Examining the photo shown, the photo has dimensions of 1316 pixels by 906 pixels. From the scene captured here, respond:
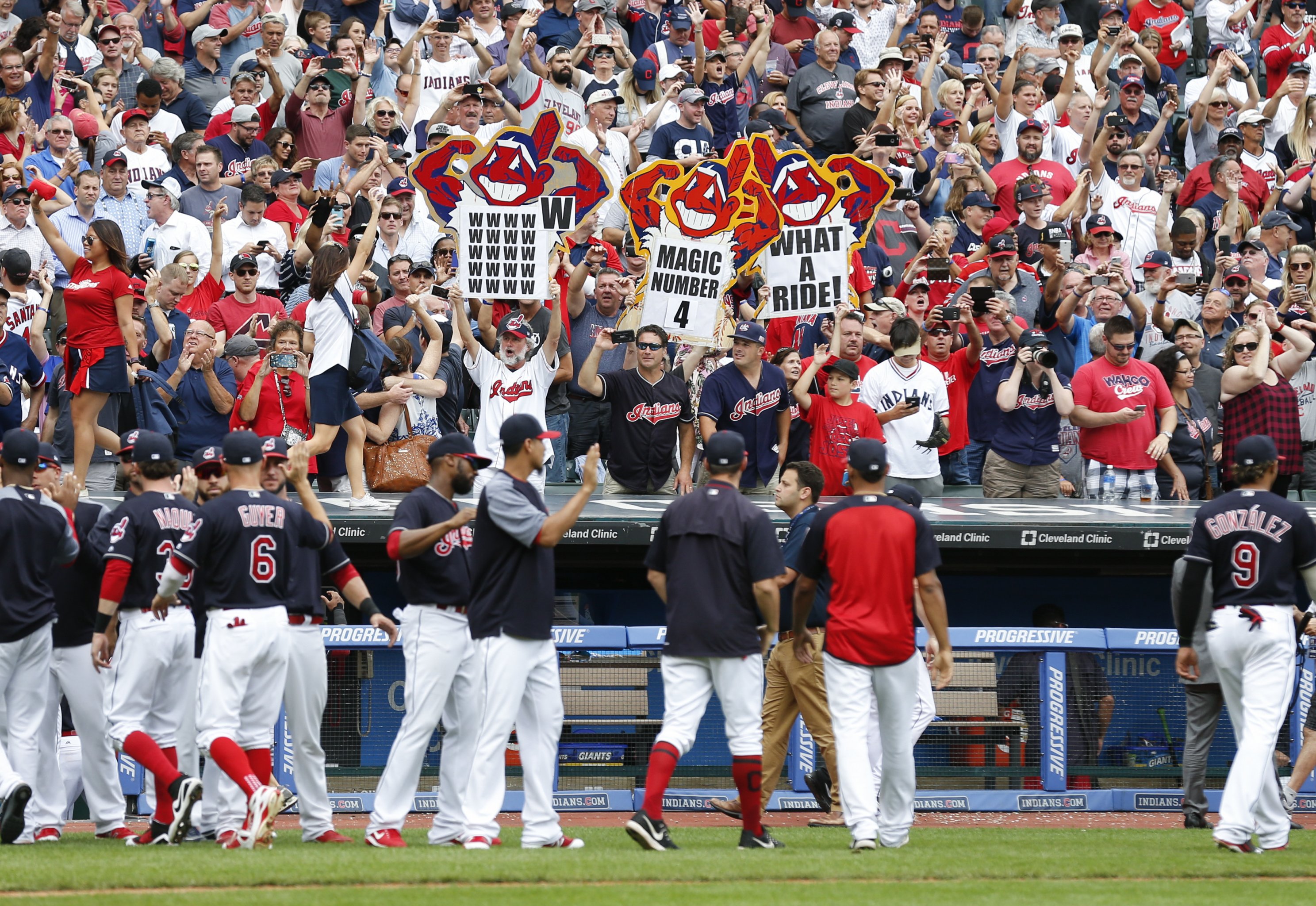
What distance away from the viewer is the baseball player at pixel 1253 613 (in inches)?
311

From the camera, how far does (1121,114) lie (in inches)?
695

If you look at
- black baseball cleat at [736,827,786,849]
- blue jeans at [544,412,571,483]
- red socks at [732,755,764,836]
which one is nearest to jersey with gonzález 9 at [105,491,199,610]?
red socks at [732,755,764,836]

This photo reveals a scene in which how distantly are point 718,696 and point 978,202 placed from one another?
791 cm

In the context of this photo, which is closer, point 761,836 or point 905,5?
point 761,836

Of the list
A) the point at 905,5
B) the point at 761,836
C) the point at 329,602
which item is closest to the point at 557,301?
the point at 329,602

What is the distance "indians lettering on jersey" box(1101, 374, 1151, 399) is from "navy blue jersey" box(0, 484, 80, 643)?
7.33m

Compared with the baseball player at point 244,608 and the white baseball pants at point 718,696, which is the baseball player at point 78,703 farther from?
the white baseball pants at point 718,696

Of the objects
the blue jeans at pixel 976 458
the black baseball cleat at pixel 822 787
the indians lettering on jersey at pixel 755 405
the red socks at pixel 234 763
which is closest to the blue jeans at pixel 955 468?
the blue jeans at pixel 976 458

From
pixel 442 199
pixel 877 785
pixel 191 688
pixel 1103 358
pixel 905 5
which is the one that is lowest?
pixel 877 785

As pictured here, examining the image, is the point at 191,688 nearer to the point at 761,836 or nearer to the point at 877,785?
the point at 761,836

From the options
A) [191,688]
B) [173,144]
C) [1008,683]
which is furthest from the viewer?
[173,144]

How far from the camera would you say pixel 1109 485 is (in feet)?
40.7

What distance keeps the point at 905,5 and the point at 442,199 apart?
8164mm

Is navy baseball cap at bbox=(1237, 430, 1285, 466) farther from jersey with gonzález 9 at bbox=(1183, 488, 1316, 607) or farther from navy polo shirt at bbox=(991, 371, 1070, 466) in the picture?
navy polo shirt at bbox=(991, 371, 1070, 466)
